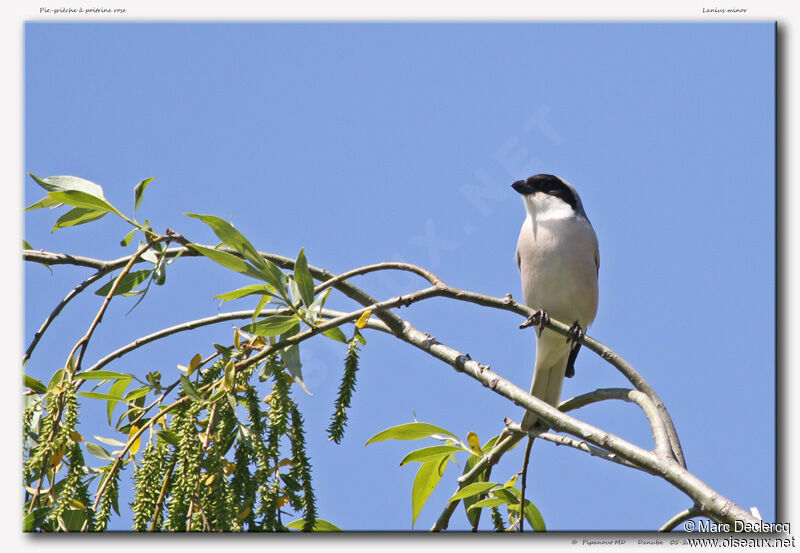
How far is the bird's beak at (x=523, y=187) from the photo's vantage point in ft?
9.48

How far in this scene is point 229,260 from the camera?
1.40 metres

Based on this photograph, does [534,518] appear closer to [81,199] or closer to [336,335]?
[336,335]

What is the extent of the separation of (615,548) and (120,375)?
1077 mm

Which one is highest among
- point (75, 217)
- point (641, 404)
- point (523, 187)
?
point (523, 187)

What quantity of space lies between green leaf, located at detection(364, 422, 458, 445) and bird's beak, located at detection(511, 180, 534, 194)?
143 cm

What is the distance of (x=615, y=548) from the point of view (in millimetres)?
1710

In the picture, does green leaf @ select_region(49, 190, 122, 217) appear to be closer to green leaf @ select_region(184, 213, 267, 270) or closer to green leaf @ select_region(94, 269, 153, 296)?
green leaf @ select_region(94, 269, 153, 296)

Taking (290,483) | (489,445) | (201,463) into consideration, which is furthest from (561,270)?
(201,463)

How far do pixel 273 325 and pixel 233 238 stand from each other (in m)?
0.16

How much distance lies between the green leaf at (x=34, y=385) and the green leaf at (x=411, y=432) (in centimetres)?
63

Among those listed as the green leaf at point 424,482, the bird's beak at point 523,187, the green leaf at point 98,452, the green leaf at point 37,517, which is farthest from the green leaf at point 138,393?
the bird's beak at point 523,187

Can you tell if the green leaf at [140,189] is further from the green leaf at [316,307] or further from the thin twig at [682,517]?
the thin twig at [682,517]

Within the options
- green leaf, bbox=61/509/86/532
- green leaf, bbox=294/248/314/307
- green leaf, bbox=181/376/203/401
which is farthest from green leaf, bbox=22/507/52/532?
green leaf, bbox=294/248/314/307
